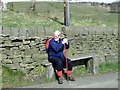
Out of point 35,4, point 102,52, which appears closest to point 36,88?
point 102,52

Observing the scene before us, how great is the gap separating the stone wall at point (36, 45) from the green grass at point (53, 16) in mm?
1162

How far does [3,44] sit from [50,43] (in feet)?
4.30

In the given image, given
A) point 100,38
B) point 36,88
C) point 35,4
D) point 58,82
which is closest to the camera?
point 36,88

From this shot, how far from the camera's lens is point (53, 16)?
592 inches

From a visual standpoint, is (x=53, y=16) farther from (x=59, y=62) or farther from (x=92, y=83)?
(x=92, y=83)

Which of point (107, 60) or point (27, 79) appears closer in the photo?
point (27, 79)

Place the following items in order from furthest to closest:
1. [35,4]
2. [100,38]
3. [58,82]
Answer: [35,4], [100,38], [58,82]

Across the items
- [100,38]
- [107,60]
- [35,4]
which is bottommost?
[107,60]

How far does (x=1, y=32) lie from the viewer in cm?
942

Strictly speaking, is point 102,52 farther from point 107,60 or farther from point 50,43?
point 50,43

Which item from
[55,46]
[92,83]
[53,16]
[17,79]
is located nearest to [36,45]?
[55,46]

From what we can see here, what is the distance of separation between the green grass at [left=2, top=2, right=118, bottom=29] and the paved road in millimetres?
2801

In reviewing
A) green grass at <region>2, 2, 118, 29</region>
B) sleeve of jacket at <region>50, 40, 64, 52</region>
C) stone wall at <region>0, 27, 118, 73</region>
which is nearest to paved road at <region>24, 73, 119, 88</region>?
sleeve of jacket at <region>50, 40, 64, 52</region>

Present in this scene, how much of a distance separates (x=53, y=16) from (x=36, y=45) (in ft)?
17.1
